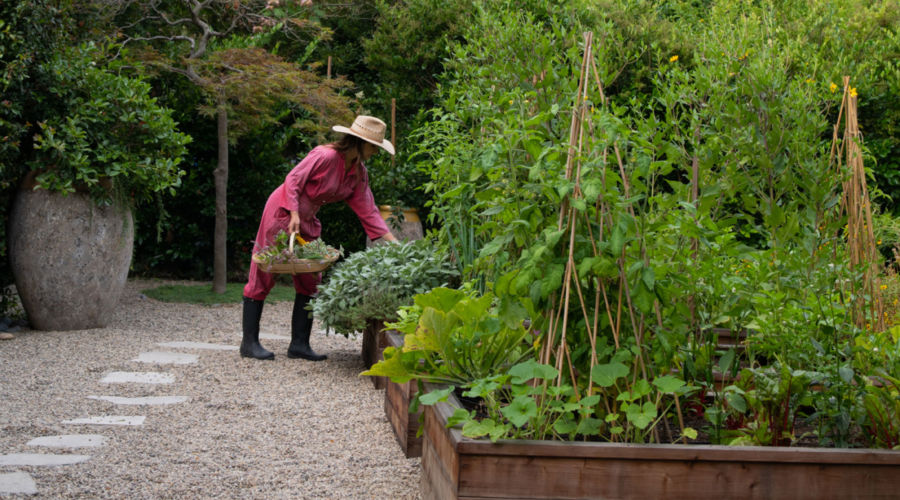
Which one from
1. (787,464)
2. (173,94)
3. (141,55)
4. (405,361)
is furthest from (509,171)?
(173,94)

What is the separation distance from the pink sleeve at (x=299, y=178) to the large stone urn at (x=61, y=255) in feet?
5.94

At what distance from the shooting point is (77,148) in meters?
5.58

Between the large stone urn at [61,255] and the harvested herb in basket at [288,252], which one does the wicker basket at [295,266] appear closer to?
the harvested herb in basket at [288,252]

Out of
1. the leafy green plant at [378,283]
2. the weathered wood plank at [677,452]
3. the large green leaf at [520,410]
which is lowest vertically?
the weathered wood plank at [677,452]

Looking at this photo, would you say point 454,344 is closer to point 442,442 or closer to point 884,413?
point 442,442

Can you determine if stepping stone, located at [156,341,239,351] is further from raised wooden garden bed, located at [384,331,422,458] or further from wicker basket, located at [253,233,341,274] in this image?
raised wooden garden bed, located at [384,331,422,458]

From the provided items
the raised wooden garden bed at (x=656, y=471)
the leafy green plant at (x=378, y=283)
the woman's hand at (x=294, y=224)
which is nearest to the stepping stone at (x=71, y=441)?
the leafy green plant at (x=378, y=283)

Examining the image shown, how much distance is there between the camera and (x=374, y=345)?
4.66 m

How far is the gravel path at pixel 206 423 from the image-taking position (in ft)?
9.37

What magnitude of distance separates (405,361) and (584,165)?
2.76 feet

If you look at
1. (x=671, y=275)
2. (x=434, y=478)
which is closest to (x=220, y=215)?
(x=434, y=478)

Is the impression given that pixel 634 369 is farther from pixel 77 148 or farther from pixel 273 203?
pixel 77 148

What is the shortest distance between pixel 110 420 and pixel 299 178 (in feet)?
5.66

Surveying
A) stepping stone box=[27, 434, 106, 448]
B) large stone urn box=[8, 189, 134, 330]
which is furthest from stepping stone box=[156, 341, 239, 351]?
stepping stone box=[27, 434, 106, 448]
